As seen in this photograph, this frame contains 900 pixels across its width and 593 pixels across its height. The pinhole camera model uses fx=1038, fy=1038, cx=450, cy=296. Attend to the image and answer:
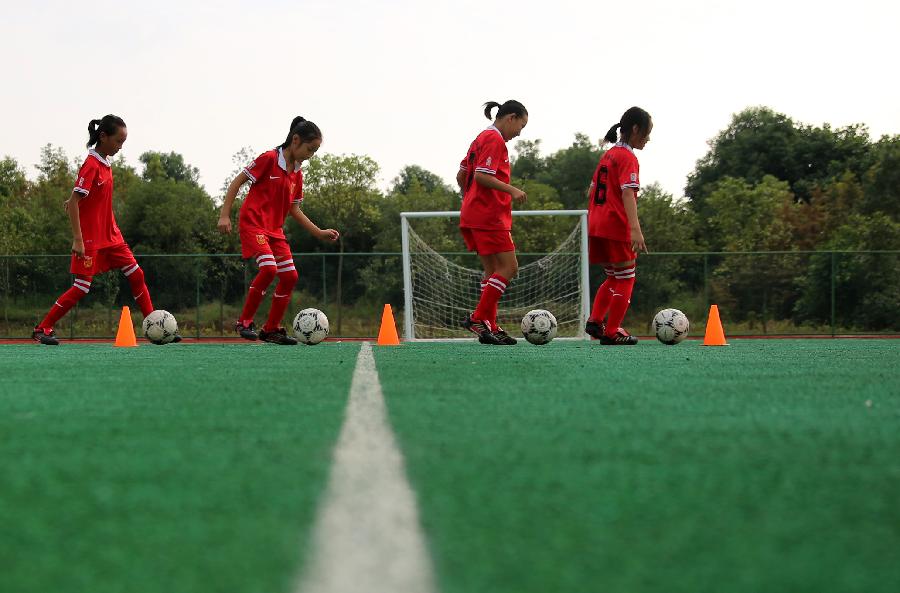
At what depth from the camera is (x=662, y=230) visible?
39812 mm

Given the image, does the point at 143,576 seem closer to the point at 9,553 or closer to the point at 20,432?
the point at 9,553

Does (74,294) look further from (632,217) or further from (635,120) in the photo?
(635,120)

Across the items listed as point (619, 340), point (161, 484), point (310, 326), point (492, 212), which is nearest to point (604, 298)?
point (619, 340)

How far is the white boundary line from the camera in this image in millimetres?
1499

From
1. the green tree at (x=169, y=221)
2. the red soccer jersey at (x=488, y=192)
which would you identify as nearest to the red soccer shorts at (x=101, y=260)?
the red soccer jersey at (x=488, y=192)

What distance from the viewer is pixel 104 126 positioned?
9.67 meters

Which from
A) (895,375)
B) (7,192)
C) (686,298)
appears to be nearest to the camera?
(895,375)

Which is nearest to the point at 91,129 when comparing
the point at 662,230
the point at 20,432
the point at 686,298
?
the point at 20,432

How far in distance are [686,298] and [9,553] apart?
18294mm

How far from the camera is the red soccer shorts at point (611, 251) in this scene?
9430 mm

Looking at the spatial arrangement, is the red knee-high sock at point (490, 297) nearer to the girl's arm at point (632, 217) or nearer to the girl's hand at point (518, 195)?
the girl's hand at point (518, 195)

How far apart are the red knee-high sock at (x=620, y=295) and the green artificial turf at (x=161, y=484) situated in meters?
5.33

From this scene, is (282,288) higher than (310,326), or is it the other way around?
(282,288)

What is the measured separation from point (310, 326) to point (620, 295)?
2949mm
